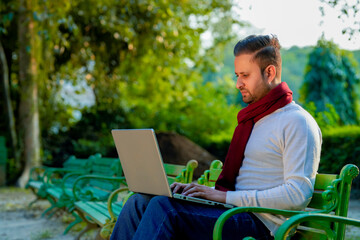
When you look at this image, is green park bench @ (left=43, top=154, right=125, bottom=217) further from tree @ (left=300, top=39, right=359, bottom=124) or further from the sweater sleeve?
tree @ (left=300, top=39, right=359, bottom=124)

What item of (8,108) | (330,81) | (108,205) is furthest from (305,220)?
(330,81)

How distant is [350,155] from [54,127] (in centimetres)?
767

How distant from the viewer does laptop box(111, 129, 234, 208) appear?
2365 millimetres

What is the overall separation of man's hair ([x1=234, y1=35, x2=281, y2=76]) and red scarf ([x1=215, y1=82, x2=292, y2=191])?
135mm

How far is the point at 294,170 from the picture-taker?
2.28 metres

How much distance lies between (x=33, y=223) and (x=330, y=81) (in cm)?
2983

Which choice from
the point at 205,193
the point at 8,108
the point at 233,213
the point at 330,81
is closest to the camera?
the point at 233,213

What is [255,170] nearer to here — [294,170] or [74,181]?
[294,170]

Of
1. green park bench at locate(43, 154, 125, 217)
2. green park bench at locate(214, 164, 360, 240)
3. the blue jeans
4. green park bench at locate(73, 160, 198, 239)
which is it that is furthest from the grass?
green park bench at locate(214, 164, 360, 240)

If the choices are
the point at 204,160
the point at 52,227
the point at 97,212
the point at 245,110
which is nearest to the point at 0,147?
the point at 204,160

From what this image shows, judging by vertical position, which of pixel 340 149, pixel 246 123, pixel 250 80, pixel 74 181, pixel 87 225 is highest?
pixel 250 80

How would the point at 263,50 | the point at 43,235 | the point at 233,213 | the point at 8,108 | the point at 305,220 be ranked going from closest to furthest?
the point at 305,220 → the point at 233,213 → the point at 263,50 → the point at 43,235 → the point at 8,108

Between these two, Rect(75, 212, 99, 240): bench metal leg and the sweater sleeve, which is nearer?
the sweater sleeve

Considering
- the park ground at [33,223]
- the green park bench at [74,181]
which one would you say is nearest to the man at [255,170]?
the green park bench at [74,181]
